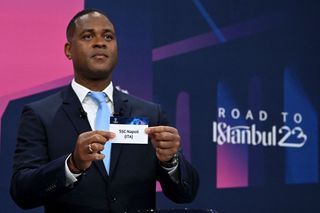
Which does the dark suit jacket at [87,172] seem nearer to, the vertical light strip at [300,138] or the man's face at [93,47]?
the man's face at [93,47]

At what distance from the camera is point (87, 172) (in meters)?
2.03

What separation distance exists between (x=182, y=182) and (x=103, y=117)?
363mm

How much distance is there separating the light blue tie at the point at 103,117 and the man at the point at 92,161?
0.02 metres

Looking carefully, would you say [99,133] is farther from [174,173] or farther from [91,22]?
[91,22]

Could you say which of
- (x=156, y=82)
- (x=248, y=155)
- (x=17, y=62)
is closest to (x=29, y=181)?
(x=17, y=62)

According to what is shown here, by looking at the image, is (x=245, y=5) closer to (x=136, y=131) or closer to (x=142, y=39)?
(x=142, y=39)

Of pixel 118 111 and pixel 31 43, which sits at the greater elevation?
pixel 31 43

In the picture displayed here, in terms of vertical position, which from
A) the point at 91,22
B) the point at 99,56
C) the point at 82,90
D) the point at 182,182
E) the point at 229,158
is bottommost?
the point at 182,182

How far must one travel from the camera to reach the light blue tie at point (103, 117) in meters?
2.06

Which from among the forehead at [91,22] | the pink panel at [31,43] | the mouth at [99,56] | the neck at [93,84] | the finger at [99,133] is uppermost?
the pink panel at [31,43]

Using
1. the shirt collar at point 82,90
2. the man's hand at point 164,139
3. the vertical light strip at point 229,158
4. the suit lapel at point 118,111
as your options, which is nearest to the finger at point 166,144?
the man's hand at point 164,139

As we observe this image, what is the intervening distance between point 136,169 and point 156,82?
1.40m

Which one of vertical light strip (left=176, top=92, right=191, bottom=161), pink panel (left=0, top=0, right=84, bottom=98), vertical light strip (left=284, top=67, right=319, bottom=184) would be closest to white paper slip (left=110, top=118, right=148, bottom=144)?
pink panel (left=0, top=0, right=84, bottom=98)

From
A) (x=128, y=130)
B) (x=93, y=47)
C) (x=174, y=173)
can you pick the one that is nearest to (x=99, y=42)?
(x=93, y=47)
